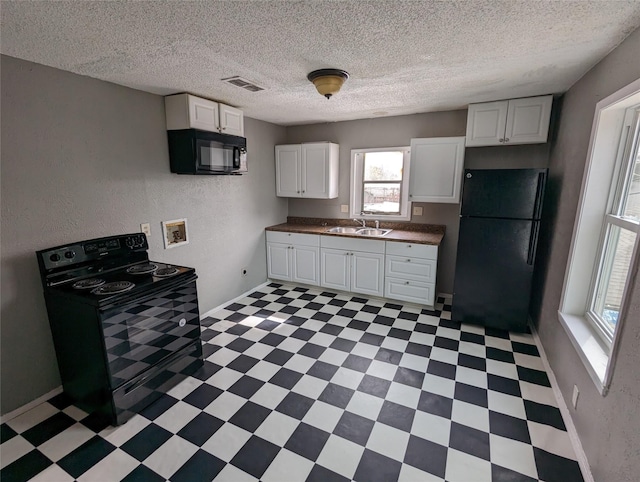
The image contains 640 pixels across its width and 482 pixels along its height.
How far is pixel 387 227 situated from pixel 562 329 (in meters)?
2.22

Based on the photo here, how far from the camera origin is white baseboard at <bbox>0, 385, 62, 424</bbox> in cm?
195

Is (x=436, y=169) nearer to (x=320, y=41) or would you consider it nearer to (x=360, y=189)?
(x=360, y=189)

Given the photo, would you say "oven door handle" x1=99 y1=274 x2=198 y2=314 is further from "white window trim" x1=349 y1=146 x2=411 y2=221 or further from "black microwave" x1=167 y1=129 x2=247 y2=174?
"white window trim" x1=349 y1=146 x2=411 y2=221

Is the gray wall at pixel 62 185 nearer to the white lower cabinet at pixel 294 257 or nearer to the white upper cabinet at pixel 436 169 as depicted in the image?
the white lower cabinet at pixel 294 257

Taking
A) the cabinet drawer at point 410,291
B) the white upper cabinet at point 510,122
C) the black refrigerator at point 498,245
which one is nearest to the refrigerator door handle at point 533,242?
the black refrigerator at point 498,245

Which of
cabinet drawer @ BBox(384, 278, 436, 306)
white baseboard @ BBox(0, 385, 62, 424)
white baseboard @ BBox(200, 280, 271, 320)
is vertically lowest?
white baseboard @ BBox(0, 385, 62, 424)

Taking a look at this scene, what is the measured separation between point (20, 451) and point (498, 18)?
3.38 metres

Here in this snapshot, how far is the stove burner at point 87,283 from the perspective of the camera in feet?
6.41

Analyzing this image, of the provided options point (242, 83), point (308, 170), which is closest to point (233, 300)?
point (308, 170)

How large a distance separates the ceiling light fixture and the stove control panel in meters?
1.85

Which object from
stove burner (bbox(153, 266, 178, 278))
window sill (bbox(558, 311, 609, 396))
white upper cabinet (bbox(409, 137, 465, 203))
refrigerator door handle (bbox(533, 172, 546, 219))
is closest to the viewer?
window sill (bbox(558, 311, 609, 396))

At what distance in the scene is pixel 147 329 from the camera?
205 centimetres

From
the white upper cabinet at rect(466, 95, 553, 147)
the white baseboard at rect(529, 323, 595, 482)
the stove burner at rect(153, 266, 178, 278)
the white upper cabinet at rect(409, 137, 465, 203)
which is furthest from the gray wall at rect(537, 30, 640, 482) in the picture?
the stove burner at rect(153, 266, 178, 278)

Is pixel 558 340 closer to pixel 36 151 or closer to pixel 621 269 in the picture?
pixel 621 269
